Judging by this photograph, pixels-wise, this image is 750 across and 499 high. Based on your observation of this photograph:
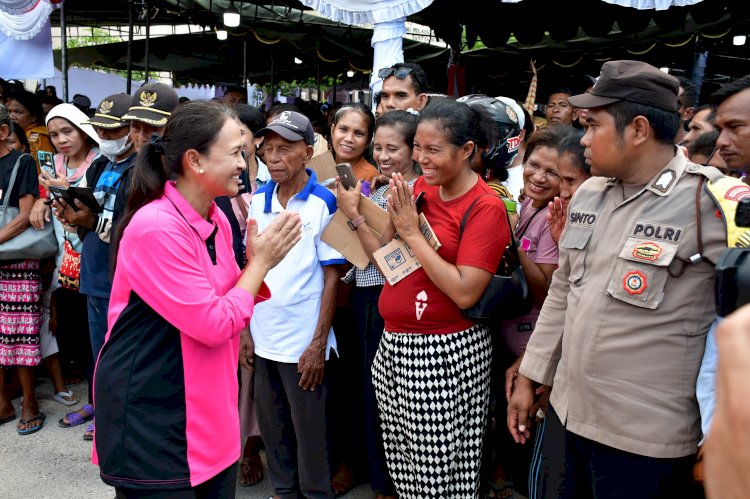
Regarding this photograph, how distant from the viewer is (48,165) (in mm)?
4336

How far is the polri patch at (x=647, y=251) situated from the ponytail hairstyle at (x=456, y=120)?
2.84 ft

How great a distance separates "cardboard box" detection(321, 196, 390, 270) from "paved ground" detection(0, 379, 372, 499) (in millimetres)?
1438

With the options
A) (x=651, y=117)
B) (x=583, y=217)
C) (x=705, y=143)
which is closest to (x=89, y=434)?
(x=583, y=217)

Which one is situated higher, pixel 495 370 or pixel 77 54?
pixel 77 54

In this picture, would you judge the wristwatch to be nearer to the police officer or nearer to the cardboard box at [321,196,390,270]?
the cardboard box at [321,196,390,270]

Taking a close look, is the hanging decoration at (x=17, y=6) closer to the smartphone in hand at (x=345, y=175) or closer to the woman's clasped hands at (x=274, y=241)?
the smartphone in hand at (x=345, y=175)

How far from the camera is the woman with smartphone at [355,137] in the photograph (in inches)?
137

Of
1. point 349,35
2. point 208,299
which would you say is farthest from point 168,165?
point 349,35

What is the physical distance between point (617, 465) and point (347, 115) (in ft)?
7.86

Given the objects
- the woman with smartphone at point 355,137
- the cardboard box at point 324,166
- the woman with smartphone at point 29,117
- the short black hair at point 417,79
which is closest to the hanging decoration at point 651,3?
the short black hair at point 417,79

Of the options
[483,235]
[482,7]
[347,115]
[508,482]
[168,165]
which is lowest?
[508,482]

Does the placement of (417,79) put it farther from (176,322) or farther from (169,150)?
(176,322)

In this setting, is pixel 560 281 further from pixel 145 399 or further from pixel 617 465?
A: pixel 145 399

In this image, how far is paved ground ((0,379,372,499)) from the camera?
3.34 metres
